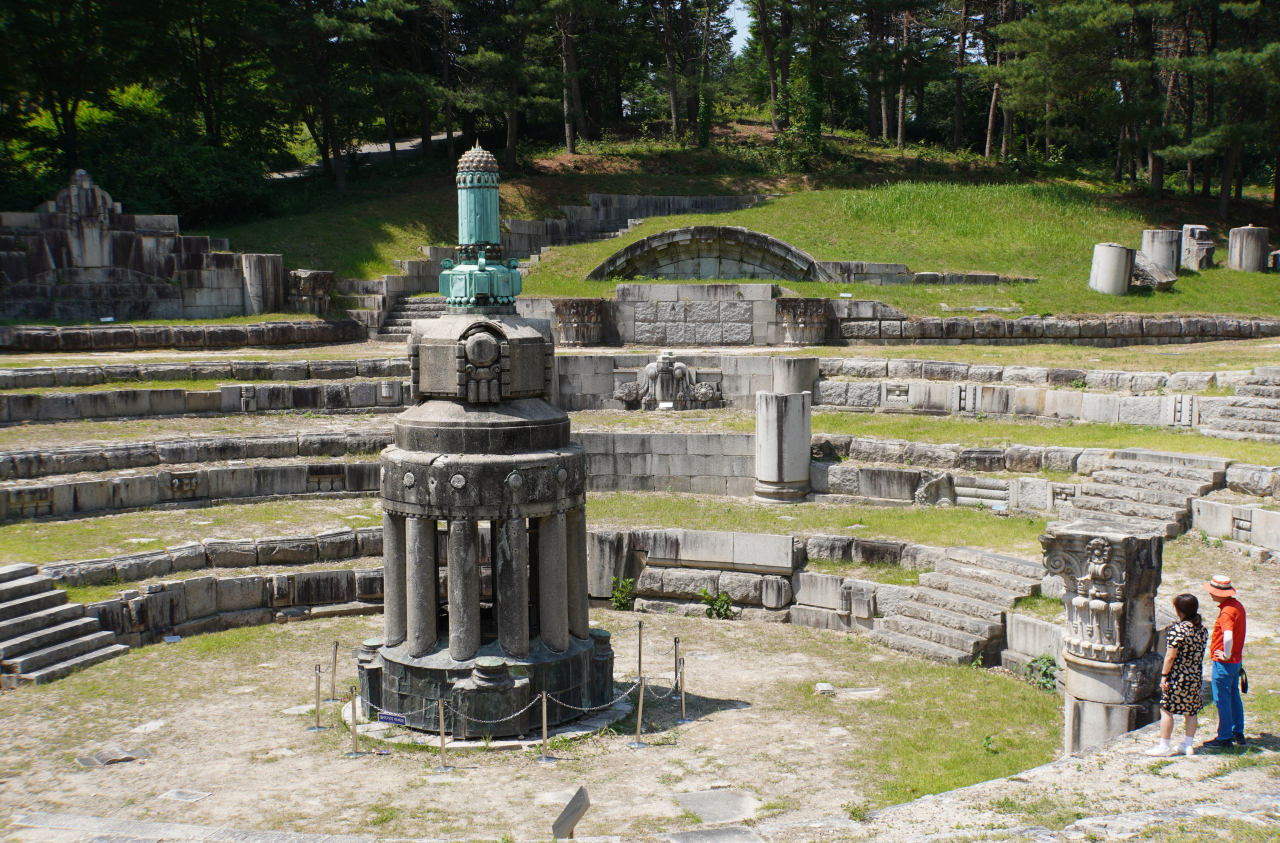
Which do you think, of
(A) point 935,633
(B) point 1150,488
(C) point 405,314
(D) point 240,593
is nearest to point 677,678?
(A) point 935,633

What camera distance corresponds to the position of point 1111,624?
7.96 m

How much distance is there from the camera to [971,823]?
20.5ft

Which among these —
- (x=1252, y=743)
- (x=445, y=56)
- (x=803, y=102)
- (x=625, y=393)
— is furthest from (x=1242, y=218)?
(x=1252, y=743)

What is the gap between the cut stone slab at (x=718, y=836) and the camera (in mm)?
6062

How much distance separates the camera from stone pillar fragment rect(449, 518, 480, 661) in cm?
931

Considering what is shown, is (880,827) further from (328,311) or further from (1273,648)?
→ (328,311)

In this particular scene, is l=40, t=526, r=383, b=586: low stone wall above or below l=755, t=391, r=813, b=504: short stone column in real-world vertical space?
below

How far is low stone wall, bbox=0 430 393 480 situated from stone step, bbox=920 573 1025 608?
Answer: 27.8ft

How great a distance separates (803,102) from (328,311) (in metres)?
19.4

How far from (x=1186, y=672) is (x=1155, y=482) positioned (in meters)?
7.14

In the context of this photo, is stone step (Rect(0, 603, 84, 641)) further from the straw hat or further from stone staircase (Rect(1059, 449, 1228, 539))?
stone staircase (Rect(1059, 449, 1228, 539))

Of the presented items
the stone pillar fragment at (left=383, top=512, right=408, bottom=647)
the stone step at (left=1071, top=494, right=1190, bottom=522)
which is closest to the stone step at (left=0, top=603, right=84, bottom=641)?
the stone pillar fragment at (left=383, top=512, right=408, bottom=647)

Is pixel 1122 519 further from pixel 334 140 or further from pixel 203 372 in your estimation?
pixel 334 140

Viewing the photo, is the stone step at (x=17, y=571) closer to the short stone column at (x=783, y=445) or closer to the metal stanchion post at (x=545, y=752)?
the metal stanchion post at (x=545, y=752)
